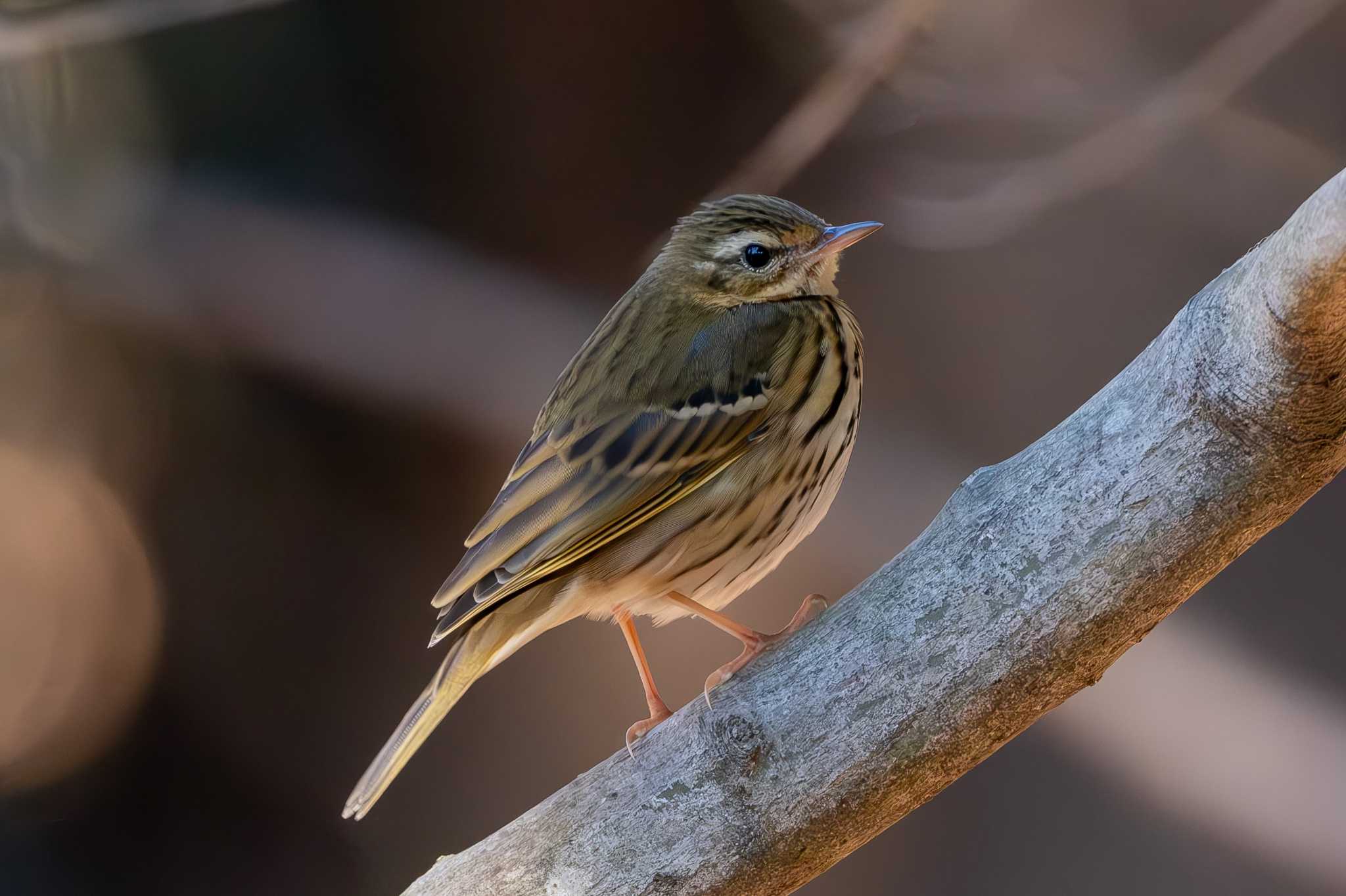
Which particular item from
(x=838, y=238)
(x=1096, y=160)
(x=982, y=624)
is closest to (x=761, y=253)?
(x=838, y=238)

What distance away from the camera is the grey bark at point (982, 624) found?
172 centimetres

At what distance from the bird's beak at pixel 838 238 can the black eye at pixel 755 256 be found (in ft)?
0.40

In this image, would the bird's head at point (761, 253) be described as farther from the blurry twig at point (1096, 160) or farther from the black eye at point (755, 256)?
the blurry twig at point (1096, 160)

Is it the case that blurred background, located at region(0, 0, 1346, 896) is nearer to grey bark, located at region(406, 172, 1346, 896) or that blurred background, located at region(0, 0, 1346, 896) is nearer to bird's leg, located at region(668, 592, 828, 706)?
bird's leg, located at region(668, 592, 828, 706)

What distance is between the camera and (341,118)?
457 centimetres

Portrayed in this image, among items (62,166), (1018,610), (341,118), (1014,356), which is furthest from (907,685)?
(62,166)

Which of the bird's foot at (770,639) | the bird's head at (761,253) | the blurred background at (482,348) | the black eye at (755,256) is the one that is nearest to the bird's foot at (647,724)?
the bird's foot at (770,639)

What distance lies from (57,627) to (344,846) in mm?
1375

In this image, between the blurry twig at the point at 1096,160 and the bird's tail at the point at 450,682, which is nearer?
the bird's tail at the point at 450,682

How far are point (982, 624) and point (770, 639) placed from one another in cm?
45

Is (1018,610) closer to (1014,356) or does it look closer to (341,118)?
(1014,356)

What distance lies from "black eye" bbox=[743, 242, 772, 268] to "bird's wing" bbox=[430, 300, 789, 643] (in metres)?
0.24

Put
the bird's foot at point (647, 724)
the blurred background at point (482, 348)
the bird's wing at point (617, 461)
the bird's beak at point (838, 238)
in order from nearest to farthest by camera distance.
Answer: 1. the bird's foot at point (647, 724)
2. the bird's wing at point (617, 461)
3. the bird's beak at point (838, 238)
4. the blurred background at point (482, 348)

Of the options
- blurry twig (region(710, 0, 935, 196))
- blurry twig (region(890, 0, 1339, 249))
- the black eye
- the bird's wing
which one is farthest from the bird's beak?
blurry twig (region(890, 0, 1339, 249))
